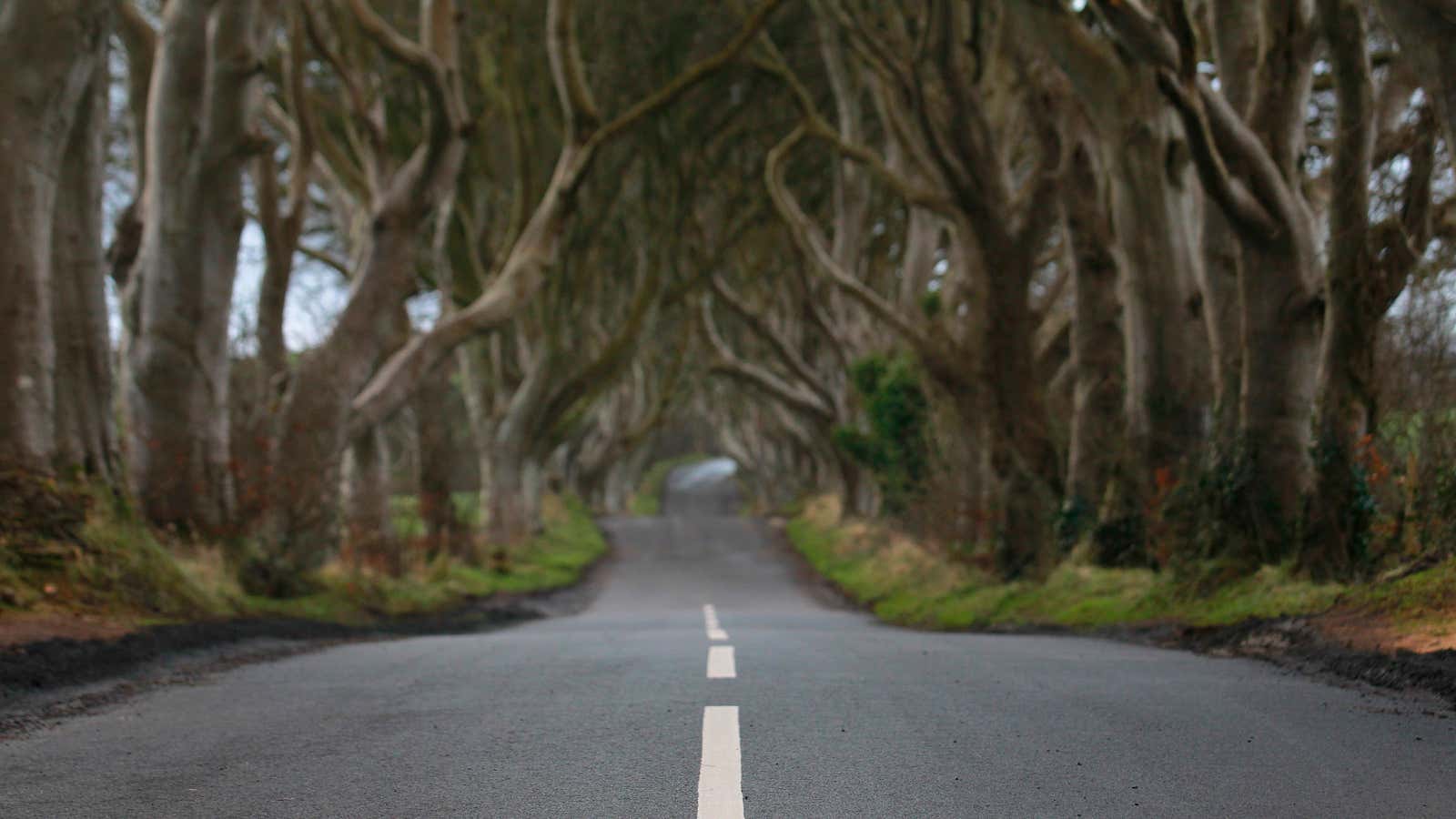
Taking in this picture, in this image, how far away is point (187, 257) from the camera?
14125 millimetres

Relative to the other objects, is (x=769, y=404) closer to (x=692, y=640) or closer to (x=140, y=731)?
Answer: (x=692, y=640)

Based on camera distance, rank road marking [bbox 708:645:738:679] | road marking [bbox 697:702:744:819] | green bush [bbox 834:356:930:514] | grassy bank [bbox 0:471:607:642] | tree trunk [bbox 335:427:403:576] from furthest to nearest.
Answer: green bush [bbox 834:356:930:514] < tree trunk [bbox 335:427:403:576] < grassy bank [bbox 0:471:607:642] < road marking [bbox 708:645:738:679] < road marking [bbox 697:702:744:819]

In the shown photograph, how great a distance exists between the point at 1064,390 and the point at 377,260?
514 inches

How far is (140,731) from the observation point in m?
6.41

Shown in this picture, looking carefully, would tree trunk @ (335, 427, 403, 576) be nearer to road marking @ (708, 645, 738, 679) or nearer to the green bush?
the green bush

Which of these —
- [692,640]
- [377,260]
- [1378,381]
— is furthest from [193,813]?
[377,260]

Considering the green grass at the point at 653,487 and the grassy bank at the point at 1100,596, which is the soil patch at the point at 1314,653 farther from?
the green grass at the point at 653,487

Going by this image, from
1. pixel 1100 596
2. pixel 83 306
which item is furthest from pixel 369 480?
pixel 1100 596

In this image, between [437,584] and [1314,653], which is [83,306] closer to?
[437,584]

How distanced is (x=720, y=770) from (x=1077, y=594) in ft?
35.2

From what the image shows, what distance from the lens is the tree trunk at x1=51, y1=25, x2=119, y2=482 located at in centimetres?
1184

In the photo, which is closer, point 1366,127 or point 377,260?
point 1366,127

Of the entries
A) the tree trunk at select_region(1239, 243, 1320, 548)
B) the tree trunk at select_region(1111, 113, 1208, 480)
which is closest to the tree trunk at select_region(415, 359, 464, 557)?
the tree trunk at select_region(1111, 113, 1208, 480)

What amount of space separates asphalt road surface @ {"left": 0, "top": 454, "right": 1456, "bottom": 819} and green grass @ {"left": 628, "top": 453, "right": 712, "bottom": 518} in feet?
206
